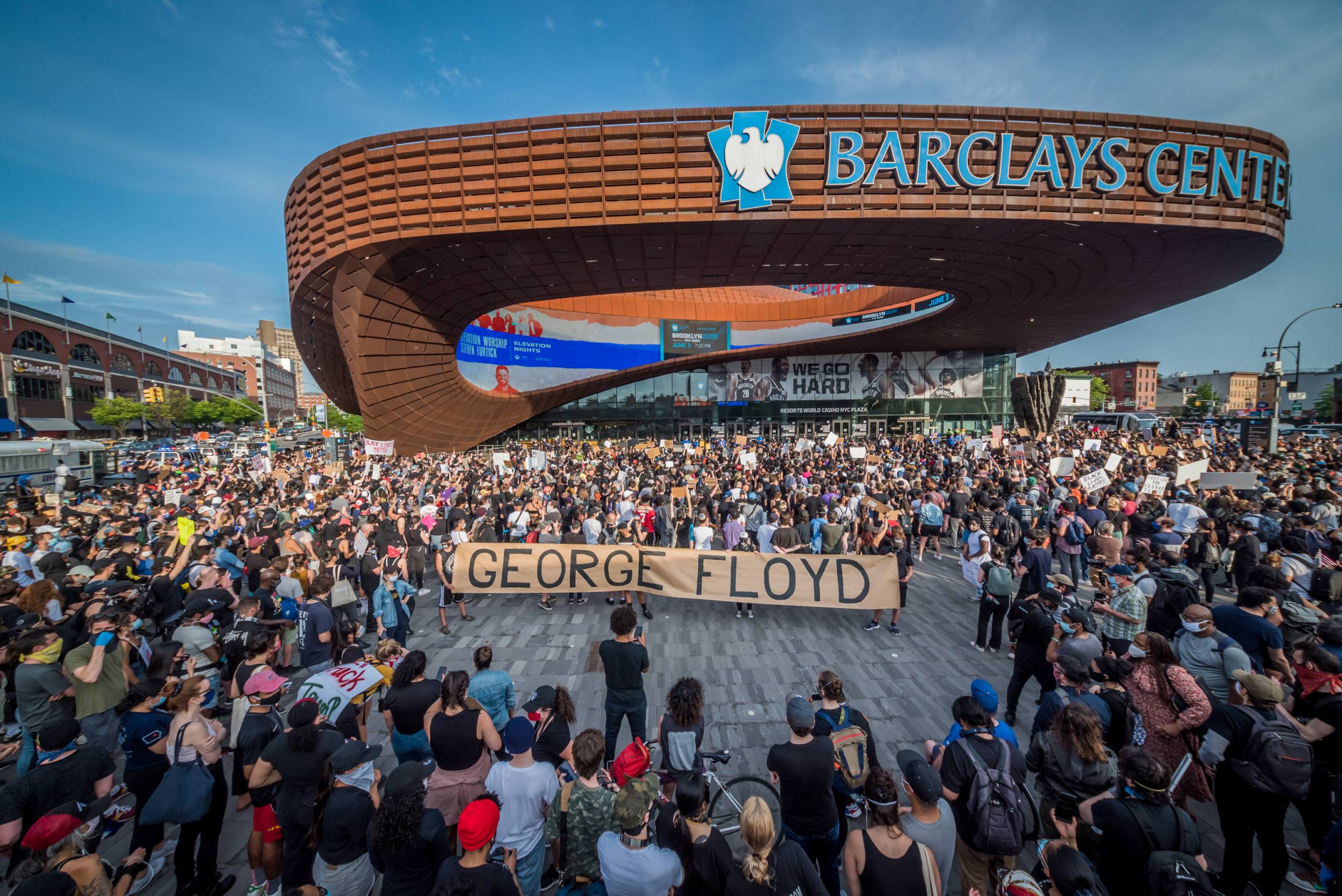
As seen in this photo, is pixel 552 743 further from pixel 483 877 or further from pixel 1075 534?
pixel 1075 534

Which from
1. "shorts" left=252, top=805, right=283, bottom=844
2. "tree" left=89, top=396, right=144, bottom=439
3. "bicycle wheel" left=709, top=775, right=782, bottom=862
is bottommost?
"bicycle wheel" left=709, top=775, right=782, bottom=862

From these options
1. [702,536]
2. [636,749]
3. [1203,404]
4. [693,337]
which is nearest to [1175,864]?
[636,749]

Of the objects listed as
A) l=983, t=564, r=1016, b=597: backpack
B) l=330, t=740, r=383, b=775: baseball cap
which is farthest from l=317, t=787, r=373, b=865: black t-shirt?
l=983, t=564, r=1016, b=597: backpack

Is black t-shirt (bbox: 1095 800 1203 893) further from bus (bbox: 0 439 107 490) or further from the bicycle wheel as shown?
bus (bbox: 0 439 107 490)

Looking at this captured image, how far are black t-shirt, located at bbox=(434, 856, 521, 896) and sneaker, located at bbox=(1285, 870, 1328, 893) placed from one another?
5711 millimetres

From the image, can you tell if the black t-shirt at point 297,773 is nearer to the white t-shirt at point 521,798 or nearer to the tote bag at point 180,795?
the tote bag at point 180,795

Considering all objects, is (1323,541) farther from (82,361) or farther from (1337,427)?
(82,361)

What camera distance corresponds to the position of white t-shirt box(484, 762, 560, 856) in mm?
3266

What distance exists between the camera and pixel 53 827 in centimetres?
294

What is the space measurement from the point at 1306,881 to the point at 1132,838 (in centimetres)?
274

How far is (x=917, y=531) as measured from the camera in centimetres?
1252

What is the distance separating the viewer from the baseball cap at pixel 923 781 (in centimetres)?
276

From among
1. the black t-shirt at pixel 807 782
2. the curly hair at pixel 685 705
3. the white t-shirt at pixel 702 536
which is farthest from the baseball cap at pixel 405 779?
the white t-shirt at pixel 702 536

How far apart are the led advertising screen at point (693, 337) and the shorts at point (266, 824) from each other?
33.7 m
